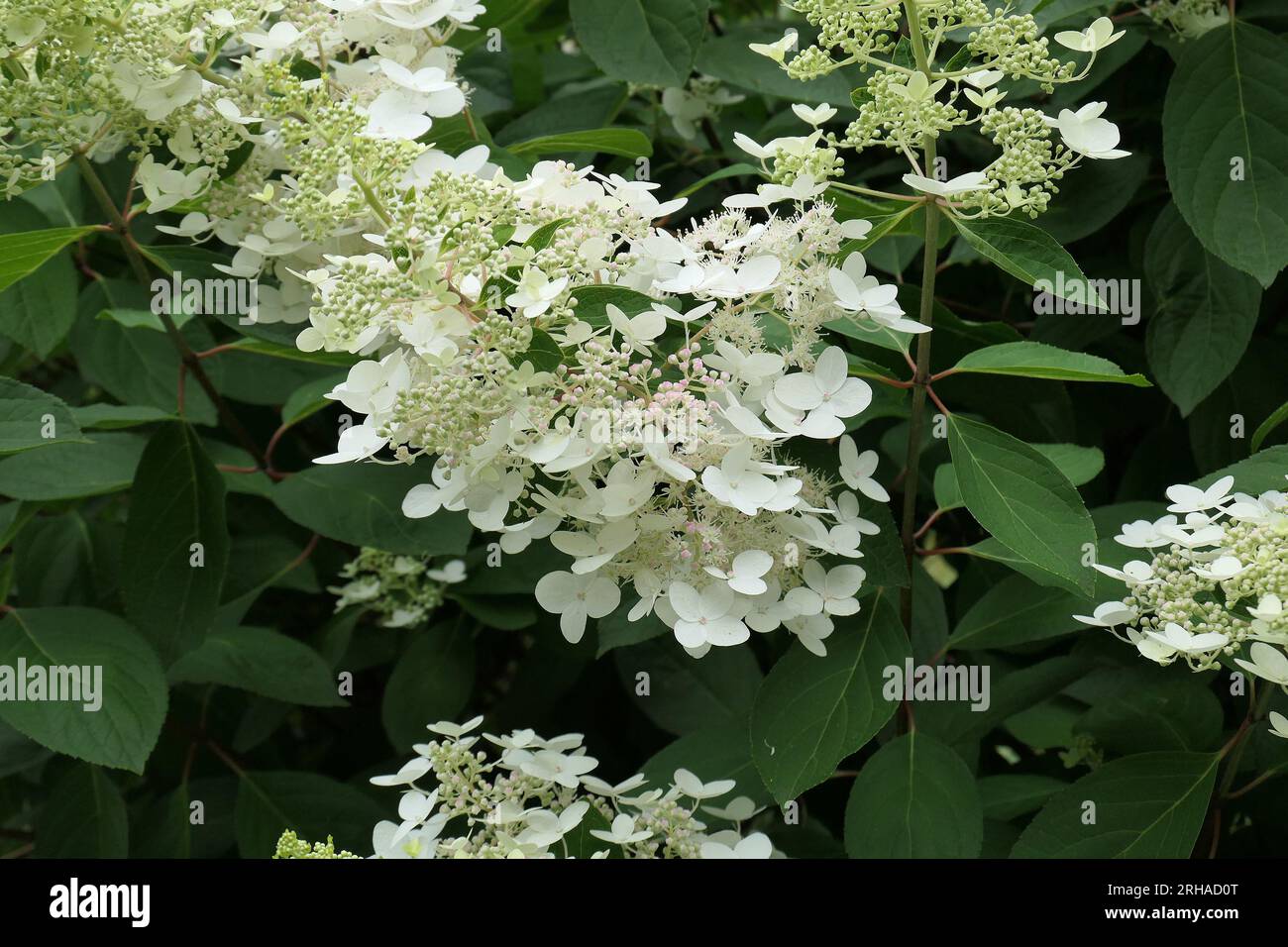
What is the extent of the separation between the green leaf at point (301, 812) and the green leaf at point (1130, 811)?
1.16 meters

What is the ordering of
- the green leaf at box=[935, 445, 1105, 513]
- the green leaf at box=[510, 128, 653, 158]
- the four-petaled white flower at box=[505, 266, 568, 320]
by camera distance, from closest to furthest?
the four-petaled white flower at box=[505, 266, 568, 320] → the green leaf at box=[935, 445, 1105, 513] → the green leaf at box=[510, 128, 653, 158]

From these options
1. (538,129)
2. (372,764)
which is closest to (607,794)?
(372,764)

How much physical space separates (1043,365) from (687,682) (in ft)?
3.20

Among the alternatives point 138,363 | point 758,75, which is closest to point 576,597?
point 758,75

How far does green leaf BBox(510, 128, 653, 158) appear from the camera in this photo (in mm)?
2008

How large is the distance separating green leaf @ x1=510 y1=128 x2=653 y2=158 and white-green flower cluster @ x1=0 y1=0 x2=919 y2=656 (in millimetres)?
319

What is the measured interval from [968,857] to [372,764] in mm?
1499

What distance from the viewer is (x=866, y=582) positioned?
65.4 inches

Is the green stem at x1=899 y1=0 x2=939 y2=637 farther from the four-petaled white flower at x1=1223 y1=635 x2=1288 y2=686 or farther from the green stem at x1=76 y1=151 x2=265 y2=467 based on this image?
the green stem at x1=76 y1=151 x2=265 y2=467

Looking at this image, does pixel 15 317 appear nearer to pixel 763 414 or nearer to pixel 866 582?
pixel 763 414

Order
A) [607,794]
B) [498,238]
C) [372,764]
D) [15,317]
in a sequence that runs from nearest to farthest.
Answer: [498,238] → [607,794] → [15,317] → [372,764]

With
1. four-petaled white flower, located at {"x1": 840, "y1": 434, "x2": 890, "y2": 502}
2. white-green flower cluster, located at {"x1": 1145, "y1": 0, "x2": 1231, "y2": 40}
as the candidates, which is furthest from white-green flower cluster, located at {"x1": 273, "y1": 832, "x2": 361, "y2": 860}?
white-green flower cluster, located at {"x1": 1145, "y1": 0, "x2": 1231, "y2": 40}

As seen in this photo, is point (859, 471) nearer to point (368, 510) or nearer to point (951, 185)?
point (951, 185)

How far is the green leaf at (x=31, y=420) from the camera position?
166 cm
